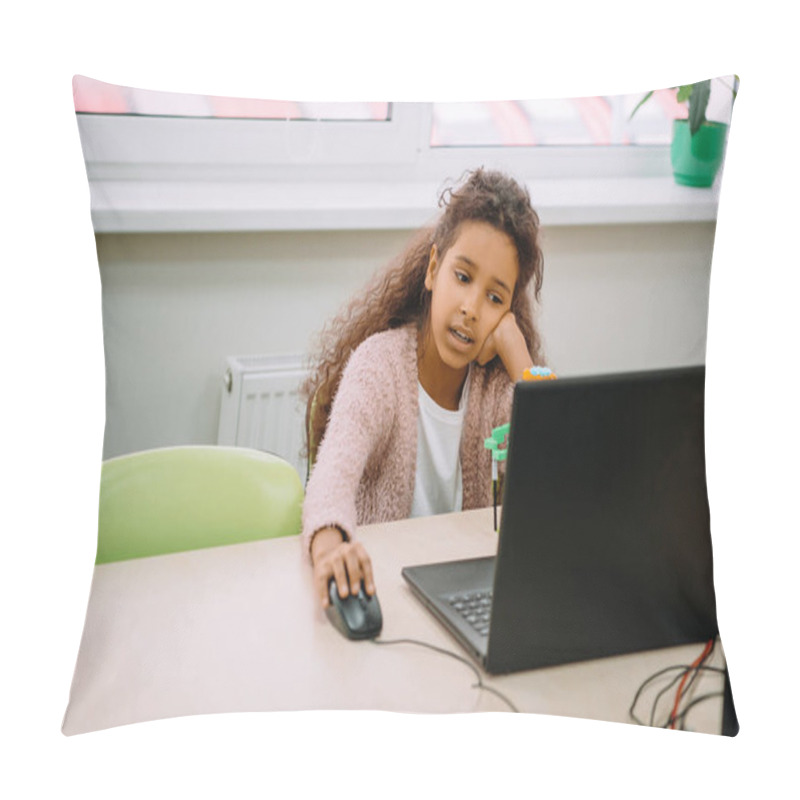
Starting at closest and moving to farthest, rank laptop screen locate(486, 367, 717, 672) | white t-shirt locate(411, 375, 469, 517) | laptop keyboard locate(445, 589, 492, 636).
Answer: laptop screen locate(486, 367, 717, 672), laptop keyboard locate(445, 589, 492, 636), white t-shirt locate(411, 375, 469, 517)

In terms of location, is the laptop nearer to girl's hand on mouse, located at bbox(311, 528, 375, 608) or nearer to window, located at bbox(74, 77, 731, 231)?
girl's hand on mouse, located at bbox(311, 528, 375, 608)

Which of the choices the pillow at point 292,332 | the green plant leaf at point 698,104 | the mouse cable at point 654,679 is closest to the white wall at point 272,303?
the pillow at point 292,332

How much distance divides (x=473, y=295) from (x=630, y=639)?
450 millimetres

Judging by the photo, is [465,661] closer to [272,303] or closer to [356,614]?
[356,614]

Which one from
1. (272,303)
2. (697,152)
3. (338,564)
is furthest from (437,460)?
(697,152)

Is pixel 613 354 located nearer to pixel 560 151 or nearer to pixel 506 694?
pixel 560 151

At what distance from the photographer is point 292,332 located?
52.3 inches

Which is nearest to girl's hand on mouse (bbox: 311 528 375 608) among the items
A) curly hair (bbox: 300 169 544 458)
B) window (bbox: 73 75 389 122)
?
curly hair (bbox: 300 169 544 458)

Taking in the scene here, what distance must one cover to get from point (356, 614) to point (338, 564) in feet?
0.26

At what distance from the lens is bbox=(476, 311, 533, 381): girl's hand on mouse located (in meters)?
1.36

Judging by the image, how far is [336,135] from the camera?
1.33 meters

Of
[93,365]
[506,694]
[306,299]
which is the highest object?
[306,299]

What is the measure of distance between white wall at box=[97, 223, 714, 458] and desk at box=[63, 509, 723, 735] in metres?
0.19

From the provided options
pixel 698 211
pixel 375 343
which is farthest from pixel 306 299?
pixel 698 211
